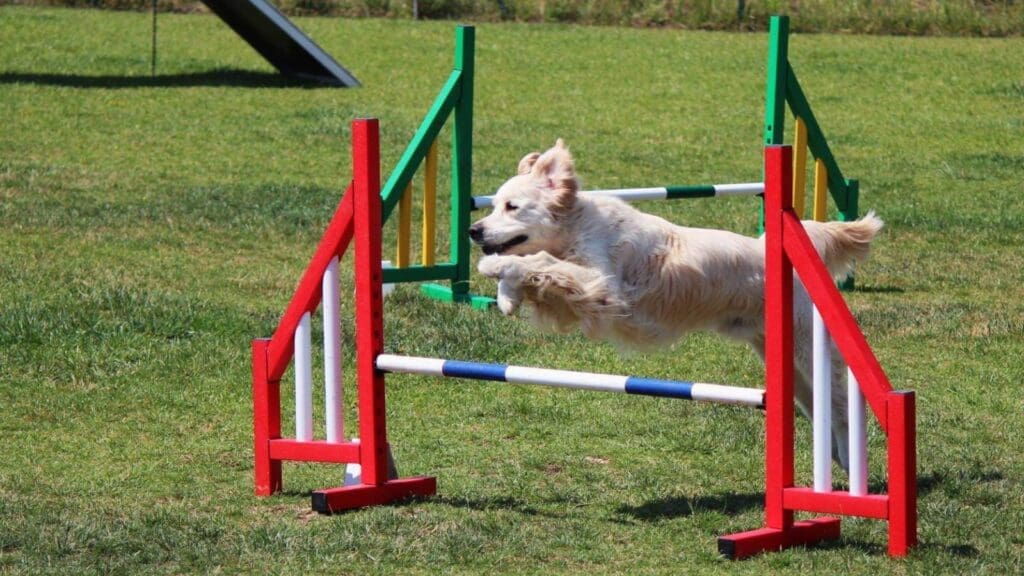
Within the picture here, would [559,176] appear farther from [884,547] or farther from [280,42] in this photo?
[280,42]

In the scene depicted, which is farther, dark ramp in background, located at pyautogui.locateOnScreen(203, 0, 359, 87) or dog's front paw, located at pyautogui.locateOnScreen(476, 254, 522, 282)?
dark ramp in background, located at pyautogui.locateOnScreen(203, 0, 359, 87)

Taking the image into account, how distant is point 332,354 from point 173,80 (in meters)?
14.3

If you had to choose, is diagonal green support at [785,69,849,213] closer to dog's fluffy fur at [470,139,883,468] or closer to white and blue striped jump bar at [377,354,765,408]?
dog's fluffy fur at [470,139,883,468]

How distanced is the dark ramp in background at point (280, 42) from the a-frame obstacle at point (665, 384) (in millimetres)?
12813

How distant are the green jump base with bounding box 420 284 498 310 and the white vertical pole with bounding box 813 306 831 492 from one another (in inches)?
175

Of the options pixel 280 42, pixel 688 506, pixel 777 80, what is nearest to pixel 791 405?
pixel 688 506

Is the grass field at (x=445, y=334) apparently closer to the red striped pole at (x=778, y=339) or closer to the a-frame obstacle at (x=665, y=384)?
the a-frame obstacle at (x=665, y=384)

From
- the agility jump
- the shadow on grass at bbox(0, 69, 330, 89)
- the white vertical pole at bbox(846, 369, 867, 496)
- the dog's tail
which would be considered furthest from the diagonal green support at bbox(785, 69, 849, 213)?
the shadow on grass at bbox(0, 69, 330, 89)

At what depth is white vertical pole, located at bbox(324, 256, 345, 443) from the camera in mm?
5527

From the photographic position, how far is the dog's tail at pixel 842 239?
6242 mm

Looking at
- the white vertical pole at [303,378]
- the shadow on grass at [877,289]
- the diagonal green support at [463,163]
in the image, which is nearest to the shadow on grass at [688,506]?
the white vertical pole at [303,378]

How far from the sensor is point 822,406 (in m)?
4.85

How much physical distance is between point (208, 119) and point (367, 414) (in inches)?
468

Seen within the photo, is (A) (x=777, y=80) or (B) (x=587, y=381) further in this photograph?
(A) (x=777, y=80)
